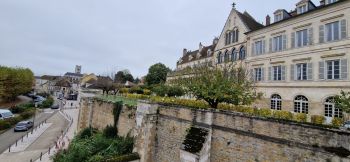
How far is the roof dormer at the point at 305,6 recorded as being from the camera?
20734 mm

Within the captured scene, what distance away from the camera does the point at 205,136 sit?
391 inches

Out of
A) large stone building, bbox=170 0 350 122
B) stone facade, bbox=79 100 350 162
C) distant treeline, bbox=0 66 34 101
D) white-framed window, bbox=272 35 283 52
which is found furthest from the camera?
distant treeline, bbox=0 66 34 101

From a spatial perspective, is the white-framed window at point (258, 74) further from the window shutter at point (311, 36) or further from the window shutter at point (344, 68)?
the window shutter at point (344, 68)

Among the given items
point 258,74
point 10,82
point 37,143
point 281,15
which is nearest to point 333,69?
point 258,74

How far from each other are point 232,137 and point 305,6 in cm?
1839

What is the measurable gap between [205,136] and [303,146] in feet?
13.3

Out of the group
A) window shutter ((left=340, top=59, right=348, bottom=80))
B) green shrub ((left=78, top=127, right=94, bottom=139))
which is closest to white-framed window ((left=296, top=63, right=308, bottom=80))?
window shutter ((left=340, top=59, right=348, bottom=80))

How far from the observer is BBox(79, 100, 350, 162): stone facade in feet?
22.2

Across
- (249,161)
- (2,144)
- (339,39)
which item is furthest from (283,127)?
(2,144)

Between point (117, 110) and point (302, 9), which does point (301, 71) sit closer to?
point (302, 9)

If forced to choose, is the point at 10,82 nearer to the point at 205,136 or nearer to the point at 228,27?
the point at 228,27

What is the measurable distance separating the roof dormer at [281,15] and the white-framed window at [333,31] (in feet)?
17.6

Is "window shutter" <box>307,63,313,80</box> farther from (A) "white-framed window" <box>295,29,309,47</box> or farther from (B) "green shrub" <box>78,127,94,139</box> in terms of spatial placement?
(B) "green shrub" <box>78,127,94,139</box>

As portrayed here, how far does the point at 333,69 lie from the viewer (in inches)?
683
